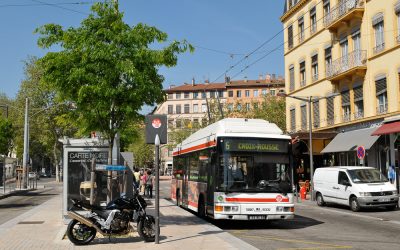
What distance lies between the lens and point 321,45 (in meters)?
36.3

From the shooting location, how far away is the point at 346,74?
32.0 m

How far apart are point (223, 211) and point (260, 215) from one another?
1.04 metres

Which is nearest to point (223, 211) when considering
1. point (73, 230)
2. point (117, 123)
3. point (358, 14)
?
point (117, 123)

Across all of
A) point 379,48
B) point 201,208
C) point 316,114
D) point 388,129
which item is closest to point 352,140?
point 388,129

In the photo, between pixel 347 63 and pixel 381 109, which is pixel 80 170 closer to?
pixel 381 109

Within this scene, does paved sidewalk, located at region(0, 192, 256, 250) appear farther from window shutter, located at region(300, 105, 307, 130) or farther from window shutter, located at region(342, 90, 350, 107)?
window shutter, located at region(300, 105, 307, 130)

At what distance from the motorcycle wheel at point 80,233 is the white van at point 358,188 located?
1312cm

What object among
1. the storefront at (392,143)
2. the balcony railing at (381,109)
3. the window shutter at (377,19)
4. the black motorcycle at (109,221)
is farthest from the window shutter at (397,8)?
the black motorcycle at (109,221)

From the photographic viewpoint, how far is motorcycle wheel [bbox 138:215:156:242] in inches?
451

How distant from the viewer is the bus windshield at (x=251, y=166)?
1437 centimetres

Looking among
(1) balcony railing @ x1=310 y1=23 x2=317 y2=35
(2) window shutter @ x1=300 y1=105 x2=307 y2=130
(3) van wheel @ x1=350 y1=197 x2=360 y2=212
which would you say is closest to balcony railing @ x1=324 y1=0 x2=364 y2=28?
(1) balcony railing @ x1=310 y1=23 x2=317 y2=35

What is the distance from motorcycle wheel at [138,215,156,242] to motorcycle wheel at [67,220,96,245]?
103cm

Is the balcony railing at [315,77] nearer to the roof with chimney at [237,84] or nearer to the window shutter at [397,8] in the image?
the window shutter at [397,8]

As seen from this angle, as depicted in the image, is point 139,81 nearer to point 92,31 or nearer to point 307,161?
point 92,31
